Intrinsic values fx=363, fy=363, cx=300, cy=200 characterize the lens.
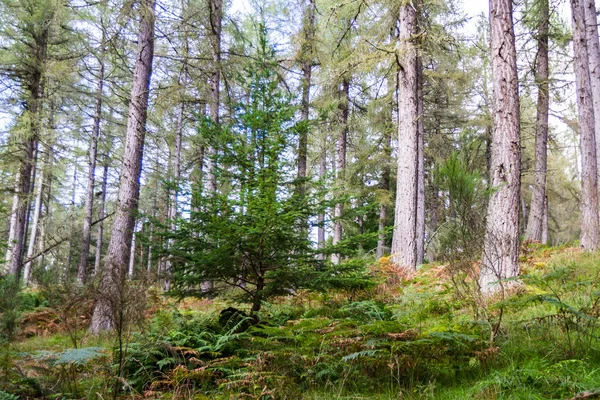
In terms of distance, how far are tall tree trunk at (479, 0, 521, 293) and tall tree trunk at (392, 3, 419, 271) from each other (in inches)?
109

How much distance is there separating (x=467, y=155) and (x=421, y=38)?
5.82 meters

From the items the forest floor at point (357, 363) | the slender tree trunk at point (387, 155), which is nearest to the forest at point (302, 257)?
the forest floor at point (357, 363)

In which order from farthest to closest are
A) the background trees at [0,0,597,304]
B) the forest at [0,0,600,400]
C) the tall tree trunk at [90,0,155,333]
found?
the tall tree trunk at [90,0,155,333] → the background trees at [0,0,597,304] → the forest at [0,0,600,400]

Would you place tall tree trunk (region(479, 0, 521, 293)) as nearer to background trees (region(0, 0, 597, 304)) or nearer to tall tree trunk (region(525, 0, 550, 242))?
background trees (region(0, 0, 597, 304))

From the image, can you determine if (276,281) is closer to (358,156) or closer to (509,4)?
(509,4)

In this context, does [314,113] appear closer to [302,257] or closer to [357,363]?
[302,257]

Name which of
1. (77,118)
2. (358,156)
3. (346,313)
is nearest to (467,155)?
(346,313)

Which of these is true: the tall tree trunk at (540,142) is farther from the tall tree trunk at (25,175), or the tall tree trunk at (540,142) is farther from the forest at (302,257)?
the tall tree trunk at (25,175)

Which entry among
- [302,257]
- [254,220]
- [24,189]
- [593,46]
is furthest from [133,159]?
[593,46]

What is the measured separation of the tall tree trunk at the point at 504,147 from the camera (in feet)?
18.0

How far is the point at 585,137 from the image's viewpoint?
9.57 m

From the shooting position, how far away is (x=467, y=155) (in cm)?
451

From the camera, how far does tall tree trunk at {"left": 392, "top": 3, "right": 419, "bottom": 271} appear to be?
29.0ft

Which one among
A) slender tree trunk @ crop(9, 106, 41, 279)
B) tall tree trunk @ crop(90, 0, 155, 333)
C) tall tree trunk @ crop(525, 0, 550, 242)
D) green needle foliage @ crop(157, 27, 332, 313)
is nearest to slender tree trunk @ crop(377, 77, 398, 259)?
tall tree trunk @ crop(525, 0, 550, 242)
